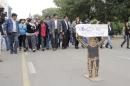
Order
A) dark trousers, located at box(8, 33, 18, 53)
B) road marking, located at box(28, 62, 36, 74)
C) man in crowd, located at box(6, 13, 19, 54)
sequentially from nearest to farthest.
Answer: road marking, located at box(28, 62, 36, 74) → man in crowd, located at box(6, 13, 19, 54) → dark trousers, located at box(8, 33, 18, 53)

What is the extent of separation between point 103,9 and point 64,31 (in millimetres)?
26732

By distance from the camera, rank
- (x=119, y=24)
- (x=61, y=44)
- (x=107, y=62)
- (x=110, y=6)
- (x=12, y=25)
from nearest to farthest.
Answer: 1. (x=107, y=62)
2. (x=12, y=25)
3. (x=61, y=44)
4. (x=110, y=6)
5. (x=119, y=24)

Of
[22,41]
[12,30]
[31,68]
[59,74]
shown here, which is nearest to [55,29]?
[22,41]

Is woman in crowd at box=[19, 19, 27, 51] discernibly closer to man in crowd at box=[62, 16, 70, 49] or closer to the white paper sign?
man in crowd at box=[62, 16, 70, 49]

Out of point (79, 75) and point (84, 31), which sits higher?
point (84, 31)

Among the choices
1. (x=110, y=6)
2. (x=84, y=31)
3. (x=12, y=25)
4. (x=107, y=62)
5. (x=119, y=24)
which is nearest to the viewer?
(x=84, y=31)

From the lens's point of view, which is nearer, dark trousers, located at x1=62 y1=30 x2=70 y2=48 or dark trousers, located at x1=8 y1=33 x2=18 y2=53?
dark trousers, located at x1=8 y1=33 x2=18 y2=53

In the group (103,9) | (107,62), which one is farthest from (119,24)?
(107,62)

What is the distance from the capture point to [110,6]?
51.8 meters

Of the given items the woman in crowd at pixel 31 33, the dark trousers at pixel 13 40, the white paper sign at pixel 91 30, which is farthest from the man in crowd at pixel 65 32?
the white paper sign at pixel 91 30

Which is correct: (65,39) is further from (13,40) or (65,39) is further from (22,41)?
(13,40)

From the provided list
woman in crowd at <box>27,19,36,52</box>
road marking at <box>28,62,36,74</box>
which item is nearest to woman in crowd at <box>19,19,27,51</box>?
woman in crowd at <box>27,19,36,52</box>

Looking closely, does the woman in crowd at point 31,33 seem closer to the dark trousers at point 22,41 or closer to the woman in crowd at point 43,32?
the woman in crowd at point 43,32

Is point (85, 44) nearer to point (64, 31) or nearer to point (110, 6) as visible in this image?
point (64, 31)
